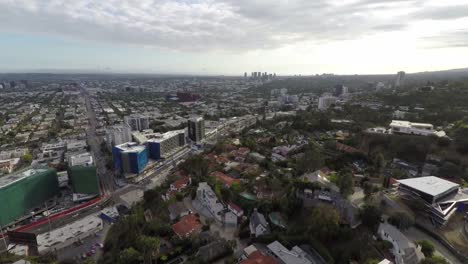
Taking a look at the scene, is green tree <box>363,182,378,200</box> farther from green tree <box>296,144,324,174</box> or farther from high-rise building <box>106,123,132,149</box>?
high-rise building <box>106,123,132,149</box>

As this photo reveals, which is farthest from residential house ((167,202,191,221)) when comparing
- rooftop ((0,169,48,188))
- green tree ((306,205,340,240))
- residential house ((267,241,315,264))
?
rooftop ((0,169,48,188))

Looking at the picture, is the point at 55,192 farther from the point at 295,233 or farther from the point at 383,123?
the point at 383,123

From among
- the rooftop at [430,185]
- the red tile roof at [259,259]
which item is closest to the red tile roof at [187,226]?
the red tile roof at [259,259]

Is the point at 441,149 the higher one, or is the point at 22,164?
the point at 441,149

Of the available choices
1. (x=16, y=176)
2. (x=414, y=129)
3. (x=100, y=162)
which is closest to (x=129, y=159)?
(x=100, y=162)

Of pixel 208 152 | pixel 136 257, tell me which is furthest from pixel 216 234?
pixel 208 152

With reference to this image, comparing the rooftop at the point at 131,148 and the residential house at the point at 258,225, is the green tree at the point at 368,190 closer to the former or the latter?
the residential house at the point at 258,225

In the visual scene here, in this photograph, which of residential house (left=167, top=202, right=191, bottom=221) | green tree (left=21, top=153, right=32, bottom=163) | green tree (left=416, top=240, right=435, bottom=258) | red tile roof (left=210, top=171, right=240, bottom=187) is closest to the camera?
green tree (left=416, top=240, right=435, bottom=258)

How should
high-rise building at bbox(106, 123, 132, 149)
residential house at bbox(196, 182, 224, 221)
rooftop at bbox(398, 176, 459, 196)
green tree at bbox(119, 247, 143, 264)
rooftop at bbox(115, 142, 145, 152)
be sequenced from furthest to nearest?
1. high-rise building at bbox(106, 123, 132, 149)
2. rooftop at bbox(115, 142, 145, 152)
3. residential house at bbox(196, 182, 224, 221)
4. rooftop at bbox(398, 176, 459, 196)
5. green tree at bbox(119, 247, 143, 264)
